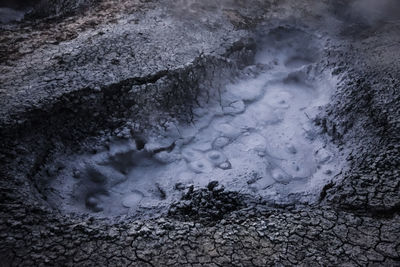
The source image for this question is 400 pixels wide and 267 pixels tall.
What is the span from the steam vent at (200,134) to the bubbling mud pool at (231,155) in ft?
0.04

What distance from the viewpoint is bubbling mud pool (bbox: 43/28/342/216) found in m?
1.79

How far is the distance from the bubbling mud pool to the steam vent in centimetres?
1

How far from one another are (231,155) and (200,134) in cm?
30

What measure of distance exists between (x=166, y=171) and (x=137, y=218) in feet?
1.42

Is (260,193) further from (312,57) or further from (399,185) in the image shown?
(312,57)

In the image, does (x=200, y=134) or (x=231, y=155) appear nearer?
(x=231, y=155)

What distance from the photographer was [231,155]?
2.10m

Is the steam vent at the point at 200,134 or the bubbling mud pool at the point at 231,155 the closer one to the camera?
the steam vent at the point at 200,134

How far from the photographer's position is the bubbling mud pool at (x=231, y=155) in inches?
70.4

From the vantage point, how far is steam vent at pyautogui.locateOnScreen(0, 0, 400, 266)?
4.54 feet

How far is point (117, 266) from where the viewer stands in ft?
4.23

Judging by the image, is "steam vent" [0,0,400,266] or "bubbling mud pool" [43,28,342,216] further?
"bubbling mud pool" [43,28,342,216]

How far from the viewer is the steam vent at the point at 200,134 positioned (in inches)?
54.5

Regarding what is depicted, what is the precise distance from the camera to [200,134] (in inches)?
88.3
